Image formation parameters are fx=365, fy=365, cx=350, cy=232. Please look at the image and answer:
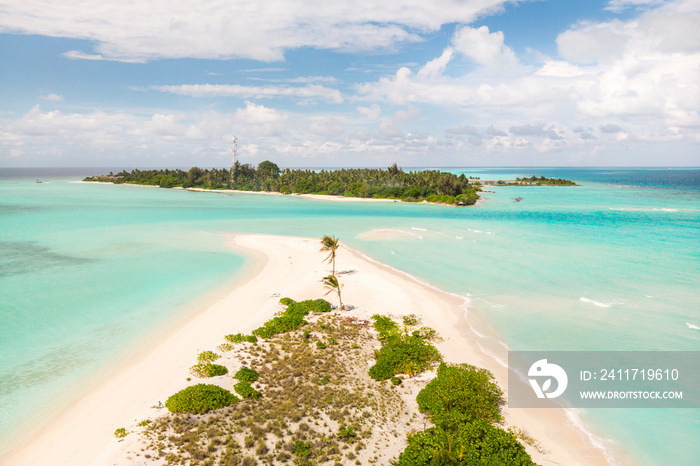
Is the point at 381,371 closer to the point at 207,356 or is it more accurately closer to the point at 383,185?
the point at 207,356

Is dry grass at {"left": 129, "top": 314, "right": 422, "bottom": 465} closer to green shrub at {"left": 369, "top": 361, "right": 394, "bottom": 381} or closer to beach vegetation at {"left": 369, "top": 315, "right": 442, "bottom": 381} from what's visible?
green shrub at {"left": 369, "top": 361, "right": 394, "bottom": 381}

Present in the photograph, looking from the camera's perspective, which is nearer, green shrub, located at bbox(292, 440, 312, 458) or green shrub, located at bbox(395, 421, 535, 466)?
green shrub, located at bbox(395, 421, 535, 466)

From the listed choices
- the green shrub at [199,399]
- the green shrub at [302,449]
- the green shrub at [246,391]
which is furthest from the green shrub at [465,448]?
the green shrub at [199,399]

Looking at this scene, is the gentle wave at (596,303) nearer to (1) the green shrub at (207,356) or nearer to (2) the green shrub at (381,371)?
(2) the green shrub at (381,371)

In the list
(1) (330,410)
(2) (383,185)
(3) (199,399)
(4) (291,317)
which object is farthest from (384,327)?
(2) (383,185)

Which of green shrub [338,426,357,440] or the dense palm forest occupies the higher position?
the dense palm forest

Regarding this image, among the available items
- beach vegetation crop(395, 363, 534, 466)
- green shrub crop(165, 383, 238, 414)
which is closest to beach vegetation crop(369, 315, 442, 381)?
beach vegetation crop(395, 363, 534, 466)
